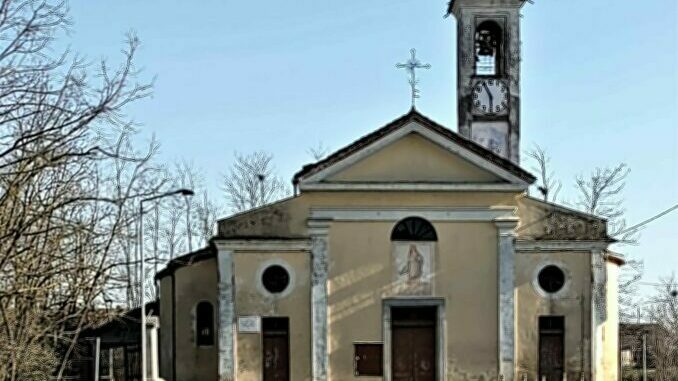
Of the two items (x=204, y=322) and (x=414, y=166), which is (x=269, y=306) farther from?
(x=414, y=166)

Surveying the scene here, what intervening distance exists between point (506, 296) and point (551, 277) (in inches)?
52.8

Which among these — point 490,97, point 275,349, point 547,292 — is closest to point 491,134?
point 490,97

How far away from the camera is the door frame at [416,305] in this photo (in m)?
26.3

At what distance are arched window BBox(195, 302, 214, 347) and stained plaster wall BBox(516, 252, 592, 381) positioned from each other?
8.31 metres

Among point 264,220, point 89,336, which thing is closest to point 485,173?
point 264,220

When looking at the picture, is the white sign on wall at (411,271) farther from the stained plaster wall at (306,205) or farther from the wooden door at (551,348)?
the wooden door at (551,348)

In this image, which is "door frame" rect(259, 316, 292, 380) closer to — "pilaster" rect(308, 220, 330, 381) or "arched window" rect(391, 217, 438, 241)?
"pilaster" rect(308, 220, 330, 381)

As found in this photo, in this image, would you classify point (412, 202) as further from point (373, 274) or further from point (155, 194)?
point (155, 194)

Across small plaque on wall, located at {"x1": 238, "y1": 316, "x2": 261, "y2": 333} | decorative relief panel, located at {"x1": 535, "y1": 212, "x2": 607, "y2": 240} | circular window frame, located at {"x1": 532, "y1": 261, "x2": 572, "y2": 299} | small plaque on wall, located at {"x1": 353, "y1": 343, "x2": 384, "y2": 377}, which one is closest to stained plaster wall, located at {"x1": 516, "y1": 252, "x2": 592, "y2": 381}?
circular window frame, located at {"x1": 532, "y1": 261, "x2": 572, "y2": 299}

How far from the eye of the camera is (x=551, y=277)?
1055 inches

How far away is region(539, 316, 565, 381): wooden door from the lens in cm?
2653

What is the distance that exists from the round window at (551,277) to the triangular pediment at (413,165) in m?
2.26

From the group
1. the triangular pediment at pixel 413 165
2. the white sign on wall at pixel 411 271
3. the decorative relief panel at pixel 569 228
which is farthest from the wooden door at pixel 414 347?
the decorative relief panel at pixel 569 228

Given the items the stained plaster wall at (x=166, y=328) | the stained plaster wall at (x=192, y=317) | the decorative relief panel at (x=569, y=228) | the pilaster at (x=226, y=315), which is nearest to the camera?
the pilaster at (x=226, y=315)
